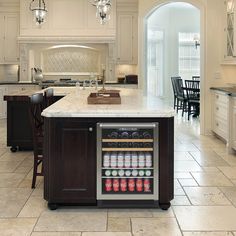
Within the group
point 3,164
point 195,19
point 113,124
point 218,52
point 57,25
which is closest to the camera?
point 113,124

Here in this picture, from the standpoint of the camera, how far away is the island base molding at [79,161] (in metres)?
3.55

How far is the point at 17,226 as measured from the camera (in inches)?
128

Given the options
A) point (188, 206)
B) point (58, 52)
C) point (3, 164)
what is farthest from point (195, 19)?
point (188, 206)

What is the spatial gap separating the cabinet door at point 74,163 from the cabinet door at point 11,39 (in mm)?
6858

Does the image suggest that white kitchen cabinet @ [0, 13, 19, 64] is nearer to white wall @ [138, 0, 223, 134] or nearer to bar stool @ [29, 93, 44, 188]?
white wall @ [138, 0, 223, 134]

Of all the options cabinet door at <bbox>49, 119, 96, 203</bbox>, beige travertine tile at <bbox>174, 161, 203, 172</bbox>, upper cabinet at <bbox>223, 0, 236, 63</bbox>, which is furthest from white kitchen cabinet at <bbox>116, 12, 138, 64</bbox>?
cabinet door at <bbox>49, 119, 96, 203</bbox>

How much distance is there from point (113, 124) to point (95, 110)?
210mm

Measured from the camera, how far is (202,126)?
7.84 meters

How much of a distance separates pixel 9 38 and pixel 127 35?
2.96 meters

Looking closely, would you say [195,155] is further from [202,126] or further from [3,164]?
[3,164]

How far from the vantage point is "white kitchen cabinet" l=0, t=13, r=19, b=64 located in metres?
9.84

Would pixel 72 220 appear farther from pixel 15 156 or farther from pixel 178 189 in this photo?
pixel 15 156

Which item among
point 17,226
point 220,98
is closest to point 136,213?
point 17,226

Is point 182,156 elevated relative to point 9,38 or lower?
lower
